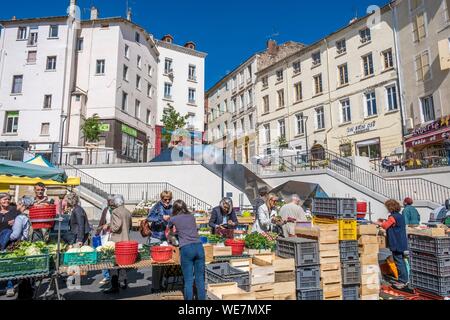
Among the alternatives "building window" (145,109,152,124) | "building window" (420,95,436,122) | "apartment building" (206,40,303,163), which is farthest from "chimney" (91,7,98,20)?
"building window" (420,95,436,122)

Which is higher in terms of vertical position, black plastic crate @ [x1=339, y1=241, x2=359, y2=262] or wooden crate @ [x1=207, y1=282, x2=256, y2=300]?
black plastic crate @ [x1=339, y1=241, x2=359, y2=262]

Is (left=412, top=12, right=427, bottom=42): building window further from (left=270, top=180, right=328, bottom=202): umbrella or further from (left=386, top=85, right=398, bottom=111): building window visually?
(left=270, top=180, right=328, bottom=202): umbrella

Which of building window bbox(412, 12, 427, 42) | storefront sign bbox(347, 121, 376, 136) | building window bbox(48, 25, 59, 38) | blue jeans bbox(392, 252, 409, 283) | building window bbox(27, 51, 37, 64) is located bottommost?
blue jeans bbox(392, 252, 409, 283)

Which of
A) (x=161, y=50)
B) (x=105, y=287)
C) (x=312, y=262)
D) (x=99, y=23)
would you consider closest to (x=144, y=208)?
(x=105, y=287)

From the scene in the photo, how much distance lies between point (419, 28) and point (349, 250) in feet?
74.1

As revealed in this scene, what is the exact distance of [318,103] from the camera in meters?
29.1

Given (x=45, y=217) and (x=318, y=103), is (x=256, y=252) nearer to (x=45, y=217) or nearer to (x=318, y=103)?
(x=45, y=217)

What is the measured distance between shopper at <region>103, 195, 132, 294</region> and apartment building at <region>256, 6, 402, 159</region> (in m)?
21.6

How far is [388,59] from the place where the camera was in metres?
24.4

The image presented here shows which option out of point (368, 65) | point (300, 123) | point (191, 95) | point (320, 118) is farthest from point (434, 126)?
point (191, 95)

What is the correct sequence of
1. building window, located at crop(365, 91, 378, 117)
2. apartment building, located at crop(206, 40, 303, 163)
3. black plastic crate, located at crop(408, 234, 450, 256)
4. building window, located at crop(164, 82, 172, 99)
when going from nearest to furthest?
black plastic crate, located at crop(408, 234, 450, 256) → building window, located at crop(365, 91, 378, 117) → apartment building, located at crop(206, 40, 303, 163) → building window, located at crop(164, 82, 172, 99)

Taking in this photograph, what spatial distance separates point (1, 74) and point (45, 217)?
104ft

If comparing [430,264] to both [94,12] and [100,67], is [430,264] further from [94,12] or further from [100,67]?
[94,12]

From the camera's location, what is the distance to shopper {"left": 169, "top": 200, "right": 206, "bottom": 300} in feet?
16.4
